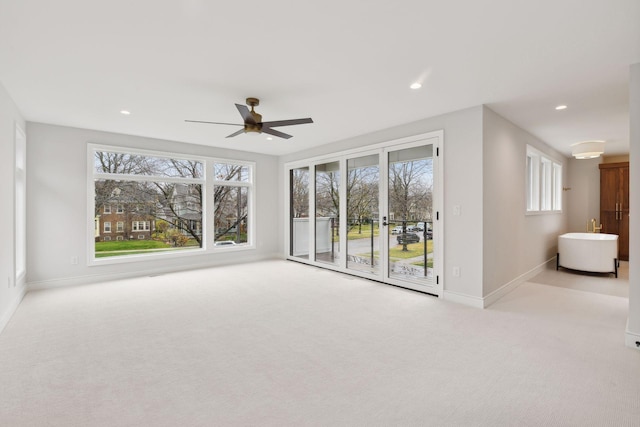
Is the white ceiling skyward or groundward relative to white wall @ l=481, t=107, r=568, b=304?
skyward

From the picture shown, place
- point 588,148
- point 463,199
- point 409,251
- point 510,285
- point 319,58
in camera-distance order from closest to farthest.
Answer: point 319,58 < point 463,199 < point 510,285 < point 409,251 < point 588,148

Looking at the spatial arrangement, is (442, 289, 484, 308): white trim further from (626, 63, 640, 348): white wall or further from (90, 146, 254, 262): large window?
(90, 146, 254, 262): large window

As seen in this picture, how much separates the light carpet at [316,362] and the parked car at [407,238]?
0.97 meters

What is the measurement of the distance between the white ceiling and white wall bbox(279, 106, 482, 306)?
0.23 metres

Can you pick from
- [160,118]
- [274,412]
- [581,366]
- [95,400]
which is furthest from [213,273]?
[581,366]

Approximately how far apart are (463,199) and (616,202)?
19.2 ft

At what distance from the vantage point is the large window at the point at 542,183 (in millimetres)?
5371

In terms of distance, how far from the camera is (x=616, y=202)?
6.93 meters

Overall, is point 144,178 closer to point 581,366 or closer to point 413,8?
point 413,8

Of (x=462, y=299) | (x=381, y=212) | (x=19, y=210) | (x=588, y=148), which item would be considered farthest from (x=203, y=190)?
(x=588, y=148)

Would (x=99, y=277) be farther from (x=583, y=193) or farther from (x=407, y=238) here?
(x=583, y=193)

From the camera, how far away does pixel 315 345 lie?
104 inches

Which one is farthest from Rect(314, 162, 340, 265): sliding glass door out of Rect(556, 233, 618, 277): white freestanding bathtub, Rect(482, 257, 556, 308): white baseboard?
Rect(556, 233, 618, 277): white freestanding bathtub

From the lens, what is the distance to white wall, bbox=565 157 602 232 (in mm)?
7185
